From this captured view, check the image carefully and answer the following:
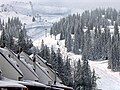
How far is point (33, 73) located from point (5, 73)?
8.71m

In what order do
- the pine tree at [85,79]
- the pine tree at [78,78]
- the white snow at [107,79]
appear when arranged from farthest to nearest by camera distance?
the white snow at [107,79] < the pine tree at [85,79] < the pine tree at [78,78]

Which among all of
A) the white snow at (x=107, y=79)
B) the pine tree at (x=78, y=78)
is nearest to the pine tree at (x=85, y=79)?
the pine tree at (x=78, y=78)

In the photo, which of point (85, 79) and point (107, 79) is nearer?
point (85, 79)

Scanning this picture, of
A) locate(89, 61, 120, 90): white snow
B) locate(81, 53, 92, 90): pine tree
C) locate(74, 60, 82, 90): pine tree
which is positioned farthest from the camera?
locate(89, 61, 120, 90): white snow

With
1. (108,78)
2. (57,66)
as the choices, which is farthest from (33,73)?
(108,78)

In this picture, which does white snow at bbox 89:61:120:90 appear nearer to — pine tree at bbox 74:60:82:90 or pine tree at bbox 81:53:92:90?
pine tree at bbox 81:53:92:90

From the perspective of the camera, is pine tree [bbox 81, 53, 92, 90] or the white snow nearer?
pine tree [bbox 81, 53, 92, 90]

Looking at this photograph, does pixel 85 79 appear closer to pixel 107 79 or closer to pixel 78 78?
pixel 78 78

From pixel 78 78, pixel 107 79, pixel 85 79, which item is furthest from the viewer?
pixel 107 79

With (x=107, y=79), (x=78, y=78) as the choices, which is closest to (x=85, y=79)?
(x=78, y=78)

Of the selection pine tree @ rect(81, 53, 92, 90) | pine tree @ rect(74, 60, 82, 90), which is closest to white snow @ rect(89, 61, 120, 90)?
pine tree @ rect(81, 53, 92, 90)

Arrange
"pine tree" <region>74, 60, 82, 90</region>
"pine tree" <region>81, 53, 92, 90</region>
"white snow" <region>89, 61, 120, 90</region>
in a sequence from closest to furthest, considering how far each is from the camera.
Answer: "pine tree" <region>74, 60, 82, 90</region> → "pine tree" <region>81, 53, 92, 90</region> → "white snow" <region>89, 61, 120, 90</region>

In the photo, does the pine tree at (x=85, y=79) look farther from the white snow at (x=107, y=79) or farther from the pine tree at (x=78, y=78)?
the white snow at (x=107, y=79)

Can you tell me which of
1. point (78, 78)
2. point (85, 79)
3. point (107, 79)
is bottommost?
point (107, 79)
